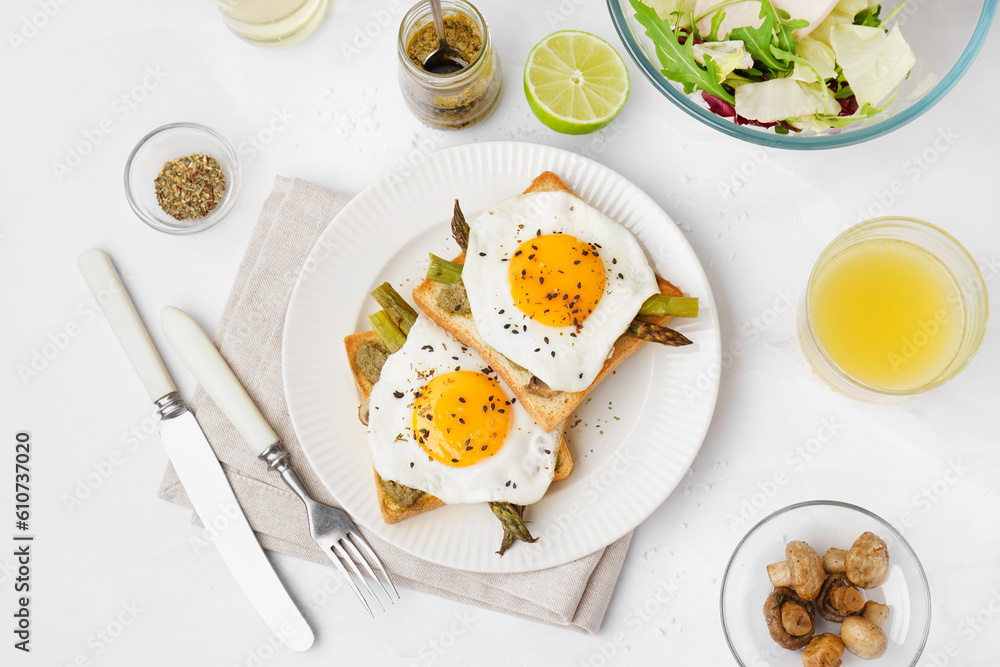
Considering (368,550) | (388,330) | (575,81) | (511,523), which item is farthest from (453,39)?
(368,550)

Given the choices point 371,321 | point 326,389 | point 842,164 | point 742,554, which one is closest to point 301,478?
point 326,389

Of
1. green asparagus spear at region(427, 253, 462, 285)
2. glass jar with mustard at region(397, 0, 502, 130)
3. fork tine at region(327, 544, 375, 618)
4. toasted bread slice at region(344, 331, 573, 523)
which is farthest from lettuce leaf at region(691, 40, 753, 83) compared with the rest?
fork tine at region(327, 544, 375, 618)

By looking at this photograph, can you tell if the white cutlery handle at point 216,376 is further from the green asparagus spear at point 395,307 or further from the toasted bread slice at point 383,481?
the green asparagus spear at point 395,307

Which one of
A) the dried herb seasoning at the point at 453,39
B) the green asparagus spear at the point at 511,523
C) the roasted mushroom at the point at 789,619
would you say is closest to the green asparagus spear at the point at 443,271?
the dried herb seasoning at the point at 453,39

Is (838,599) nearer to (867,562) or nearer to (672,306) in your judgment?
(867,562)

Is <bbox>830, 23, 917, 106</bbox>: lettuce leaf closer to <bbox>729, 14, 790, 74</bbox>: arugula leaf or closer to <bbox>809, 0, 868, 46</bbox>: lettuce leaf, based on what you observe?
<bbox>809, 0, 868, 46</bbox>: lettuce leaf

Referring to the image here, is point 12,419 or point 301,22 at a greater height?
point 301,22

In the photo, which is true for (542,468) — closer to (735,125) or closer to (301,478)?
(301,478)
